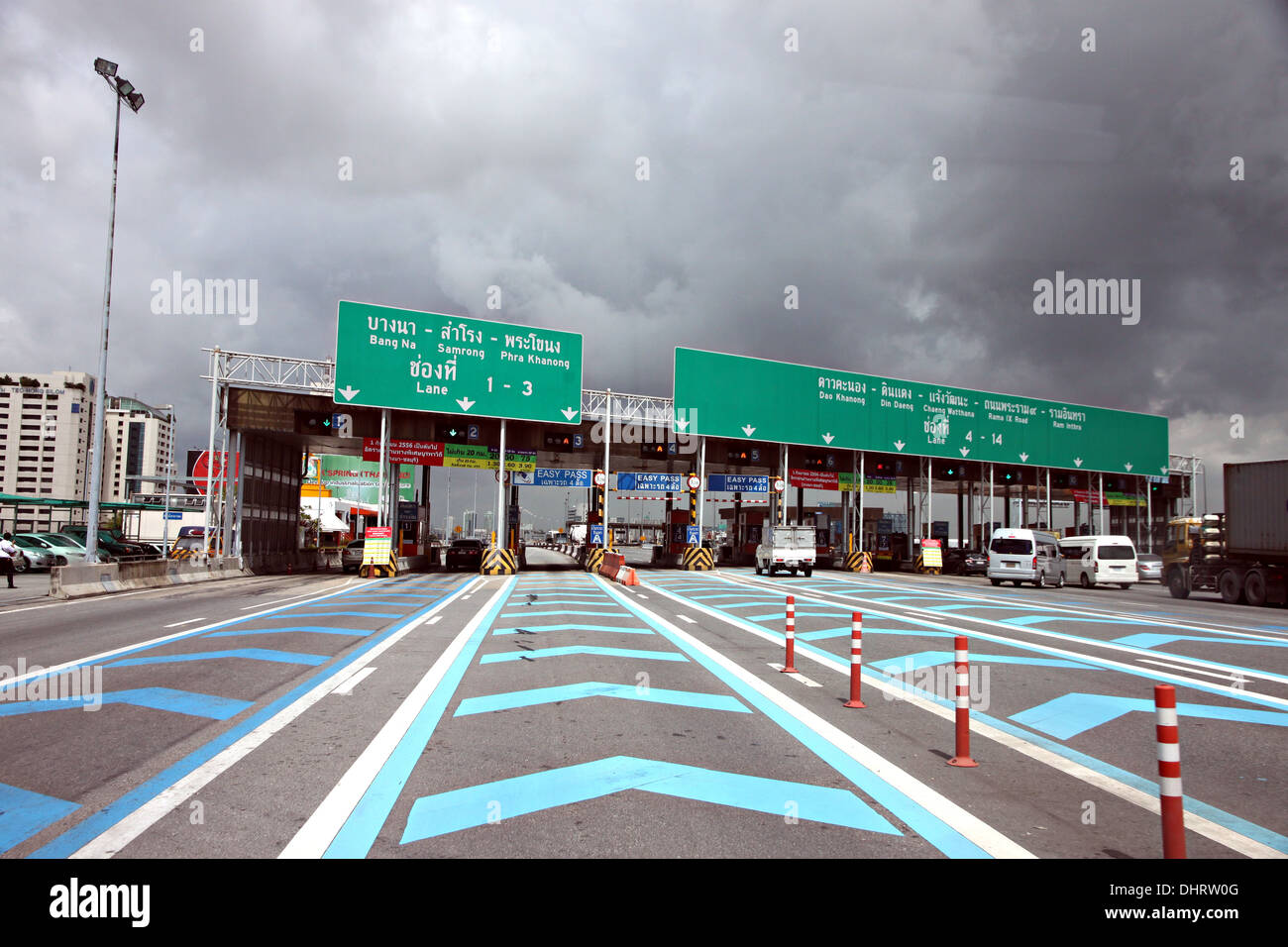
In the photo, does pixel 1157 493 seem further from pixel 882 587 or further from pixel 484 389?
pixel 484 389

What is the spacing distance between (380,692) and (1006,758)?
5800 mm

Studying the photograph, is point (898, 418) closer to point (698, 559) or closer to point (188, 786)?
point (698, 559)

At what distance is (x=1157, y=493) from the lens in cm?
5731

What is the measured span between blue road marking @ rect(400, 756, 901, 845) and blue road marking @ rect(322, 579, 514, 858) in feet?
0.62

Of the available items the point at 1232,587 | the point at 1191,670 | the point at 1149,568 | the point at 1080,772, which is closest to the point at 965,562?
the point at 1149,568

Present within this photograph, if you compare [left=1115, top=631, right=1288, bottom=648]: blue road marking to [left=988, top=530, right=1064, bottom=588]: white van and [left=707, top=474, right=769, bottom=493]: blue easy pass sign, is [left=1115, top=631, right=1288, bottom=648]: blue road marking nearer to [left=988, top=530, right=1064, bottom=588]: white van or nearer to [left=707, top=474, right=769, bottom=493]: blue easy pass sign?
[left=988, top=530, right=1064, bottom=588]: white van

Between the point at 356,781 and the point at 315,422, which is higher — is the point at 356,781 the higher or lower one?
the lower one

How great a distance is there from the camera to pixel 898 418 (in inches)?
1660

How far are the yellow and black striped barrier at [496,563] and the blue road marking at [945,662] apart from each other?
27.4 metres

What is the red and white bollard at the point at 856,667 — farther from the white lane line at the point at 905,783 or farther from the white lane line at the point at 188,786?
the white lane line at the point at 188,786

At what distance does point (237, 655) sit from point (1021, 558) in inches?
1086

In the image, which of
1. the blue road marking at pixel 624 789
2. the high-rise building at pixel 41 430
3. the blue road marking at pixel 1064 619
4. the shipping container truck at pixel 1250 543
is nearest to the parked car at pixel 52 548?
the blue road marking at pixel 1064 619
